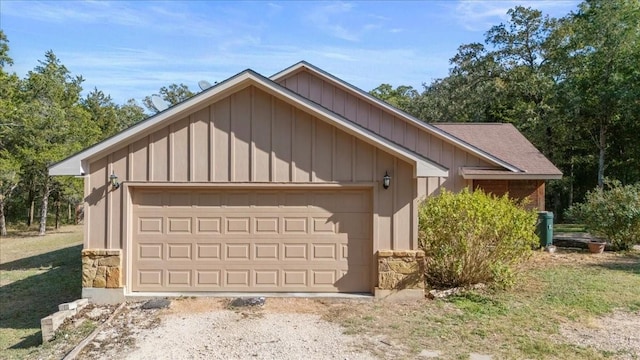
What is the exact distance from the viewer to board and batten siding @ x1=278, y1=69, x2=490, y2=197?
41.6 ft

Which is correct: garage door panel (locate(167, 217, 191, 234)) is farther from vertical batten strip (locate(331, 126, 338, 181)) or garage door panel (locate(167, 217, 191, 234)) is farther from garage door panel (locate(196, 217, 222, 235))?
vertical batten strip (locate(331, 126, 338, 181))

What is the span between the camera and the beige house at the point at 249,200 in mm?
7363

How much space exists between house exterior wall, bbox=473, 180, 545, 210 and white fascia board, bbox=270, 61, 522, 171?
72cm

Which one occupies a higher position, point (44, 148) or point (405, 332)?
point (44, 148)

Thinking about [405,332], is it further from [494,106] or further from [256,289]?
[494,106]

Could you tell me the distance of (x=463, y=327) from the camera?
613 cm

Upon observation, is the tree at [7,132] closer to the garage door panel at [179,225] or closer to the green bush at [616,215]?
the garage door panel at [179,225]

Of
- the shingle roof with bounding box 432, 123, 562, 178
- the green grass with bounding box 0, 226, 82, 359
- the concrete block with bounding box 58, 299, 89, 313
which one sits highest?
the shingle roof with bounding box 432, 123, 562, 178

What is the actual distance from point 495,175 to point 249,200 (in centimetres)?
771

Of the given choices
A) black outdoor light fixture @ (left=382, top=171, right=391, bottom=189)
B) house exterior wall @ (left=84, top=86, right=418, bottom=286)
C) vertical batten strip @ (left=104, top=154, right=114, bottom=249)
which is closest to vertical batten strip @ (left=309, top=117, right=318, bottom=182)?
house exterior wall @ (left=84, top=86, right=418, bottom=286)

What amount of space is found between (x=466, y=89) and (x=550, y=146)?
249 inches

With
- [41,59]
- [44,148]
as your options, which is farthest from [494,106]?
[41,59]

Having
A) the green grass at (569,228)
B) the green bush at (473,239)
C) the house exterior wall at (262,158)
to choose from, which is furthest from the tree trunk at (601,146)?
the house exterior wall at (262,158)

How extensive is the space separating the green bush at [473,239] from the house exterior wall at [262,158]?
0.59 m
